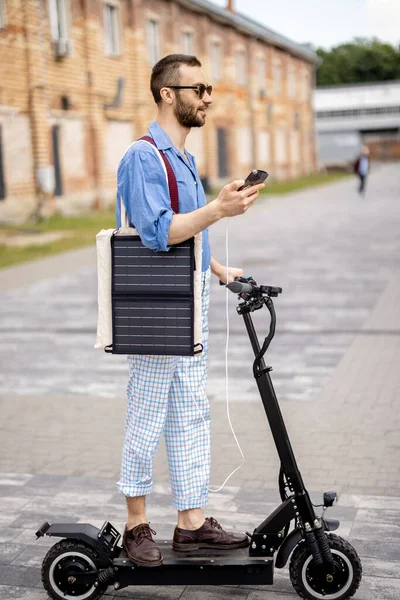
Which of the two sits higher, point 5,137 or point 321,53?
point 321,53

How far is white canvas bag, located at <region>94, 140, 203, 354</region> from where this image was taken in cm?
343

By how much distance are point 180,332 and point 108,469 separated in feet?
7.14

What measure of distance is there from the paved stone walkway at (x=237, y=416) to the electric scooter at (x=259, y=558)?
168mm

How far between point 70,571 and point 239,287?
52.3 inches

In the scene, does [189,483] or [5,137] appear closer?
[189,483]

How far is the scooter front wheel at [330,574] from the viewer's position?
3510mm

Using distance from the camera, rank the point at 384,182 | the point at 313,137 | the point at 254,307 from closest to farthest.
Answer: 1. the point at 254,307
2. the point at 384,182
3. the point at 313,137

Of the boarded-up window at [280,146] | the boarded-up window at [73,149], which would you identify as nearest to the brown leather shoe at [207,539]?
the boarded-up window at [73,149]

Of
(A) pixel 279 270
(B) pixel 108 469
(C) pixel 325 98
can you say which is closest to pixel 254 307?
(B) pixel 108 469

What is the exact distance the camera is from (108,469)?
17.6ft

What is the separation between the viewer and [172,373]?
3627 millimetres

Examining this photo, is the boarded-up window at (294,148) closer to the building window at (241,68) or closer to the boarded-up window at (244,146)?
the boarded-up window at (244,146)

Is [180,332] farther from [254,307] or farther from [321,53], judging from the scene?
[321,53]

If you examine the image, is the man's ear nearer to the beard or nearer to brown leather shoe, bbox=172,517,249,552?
the beard
